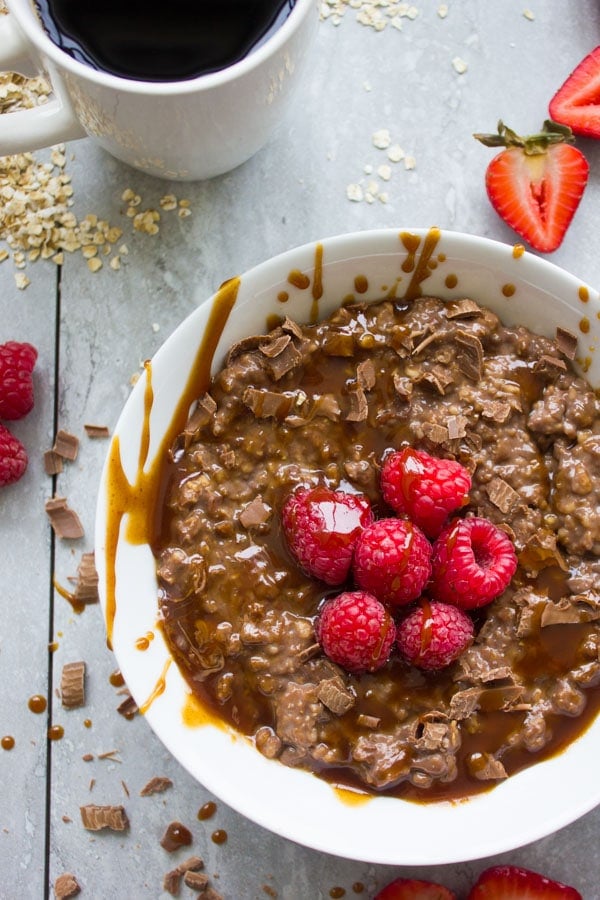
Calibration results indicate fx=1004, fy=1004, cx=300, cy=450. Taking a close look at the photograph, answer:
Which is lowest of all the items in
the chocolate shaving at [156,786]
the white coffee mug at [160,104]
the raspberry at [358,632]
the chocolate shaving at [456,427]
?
the chocolate shaving at [156,786]

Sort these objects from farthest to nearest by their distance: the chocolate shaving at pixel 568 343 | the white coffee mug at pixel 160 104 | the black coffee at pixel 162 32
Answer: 1. the chocolate shaving at pixel 568 343
2. the black coffee at pixel 162 32
3. the white coffee mug at pixel 160 104

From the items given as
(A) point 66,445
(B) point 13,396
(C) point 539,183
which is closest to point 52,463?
(A) point 66,445

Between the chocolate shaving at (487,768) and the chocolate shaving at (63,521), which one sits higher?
the chocolate shaving at (487,768)

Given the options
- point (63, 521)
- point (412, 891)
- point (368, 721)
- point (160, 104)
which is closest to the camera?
point (160, 104)

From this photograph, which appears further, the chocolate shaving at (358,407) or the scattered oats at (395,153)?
the scattered oats at (395,153)

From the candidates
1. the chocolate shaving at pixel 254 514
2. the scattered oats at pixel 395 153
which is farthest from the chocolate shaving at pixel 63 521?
the scattered oats at pixel 395 153

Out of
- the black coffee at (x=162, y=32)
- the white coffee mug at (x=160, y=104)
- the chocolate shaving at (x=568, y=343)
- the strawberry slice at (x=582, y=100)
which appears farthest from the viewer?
the strawberry slice at (x=582, y=100)

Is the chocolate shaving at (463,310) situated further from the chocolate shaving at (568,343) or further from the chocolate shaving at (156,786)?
the chocolate shaving at (156,786)

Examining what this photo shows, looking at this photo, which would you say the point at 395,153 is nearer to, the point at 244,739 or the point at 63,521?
the point at 63,521
